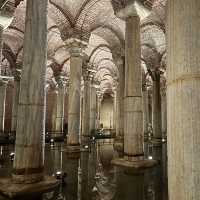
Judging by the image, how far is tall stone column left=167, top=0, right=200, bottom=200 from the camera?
1778mm

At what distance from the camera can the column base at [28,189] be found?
4.35m

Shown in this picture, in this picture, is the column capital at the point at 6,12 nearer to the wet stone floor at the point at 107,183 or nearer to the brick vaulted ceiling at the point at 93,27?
the brick vaulted ceiling at the point at 93,27

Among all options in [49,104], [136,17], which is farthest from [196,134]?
[49,104]

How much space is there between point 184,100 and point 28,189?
13.2 ft

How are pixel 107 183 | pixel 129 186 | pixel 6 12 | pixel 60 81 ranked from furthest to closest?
pixel 60 81 < pixel 6 12 < pixel 107 183 < pixel 129 186

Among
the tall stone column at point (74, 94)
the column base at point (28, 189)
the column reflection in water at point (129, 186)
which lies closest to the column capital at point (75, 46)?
the tall stone column at point (74, 94)

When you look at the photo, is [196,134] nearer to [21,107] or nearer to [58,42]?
[21,107]

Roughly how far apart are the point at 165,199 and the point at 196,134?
2.91m

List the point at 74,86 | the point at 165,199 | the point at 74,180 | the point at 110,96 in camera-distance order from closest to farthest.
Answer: the point at 165,199
the point at 74,180
the point at 74,86
the point at 110,96

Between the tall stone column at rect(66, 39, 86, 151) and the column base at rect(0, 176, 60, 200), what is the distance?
5460 mm

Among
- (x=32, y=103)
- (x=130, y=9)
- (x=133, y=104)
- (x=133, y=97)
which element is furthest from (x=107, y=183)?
(x=130, y=9)

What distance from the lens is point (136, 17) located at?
7.98 m

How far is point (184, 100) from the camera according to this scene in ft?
6.21

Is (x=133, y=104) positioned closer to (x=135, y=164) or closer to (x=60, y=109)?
(x=135, y=164)
